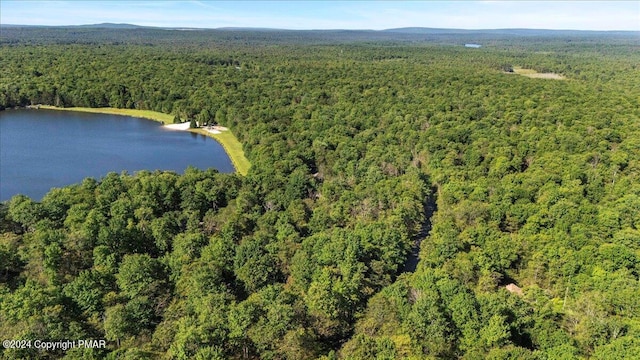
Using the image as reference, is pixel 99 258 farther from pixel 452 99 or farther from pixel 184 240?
pixel 452 99

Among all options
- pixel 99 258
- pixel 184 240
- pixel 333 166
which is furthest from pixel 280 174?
pixel 99 258

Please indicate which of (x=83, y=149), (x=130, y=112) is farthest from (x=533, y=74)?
(x=83, y=149)

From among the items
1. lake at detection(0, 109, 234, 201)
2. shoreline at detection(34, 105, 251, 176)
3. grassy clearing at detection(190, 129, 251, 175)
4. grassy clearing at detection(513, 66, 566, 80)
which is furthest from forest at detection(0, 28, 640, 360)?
grassy clearing at detection(513, 66, 566, 80)

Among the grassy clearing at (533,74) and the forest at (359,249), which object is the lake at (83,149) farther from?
the grassy clearing at (533,74)

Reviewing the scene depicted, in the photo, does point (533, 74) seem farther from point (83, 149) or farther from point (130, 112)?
point (83, 149)

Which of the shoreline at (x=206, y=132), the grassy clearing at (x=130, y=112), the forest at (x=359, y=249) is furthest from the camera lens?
the grassy clearing at (x=130, y=112)

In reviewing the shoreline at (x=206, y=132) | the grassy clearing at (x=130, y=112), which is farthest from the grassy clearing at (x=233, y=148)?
the grassy clearing at (x=130, y=112)

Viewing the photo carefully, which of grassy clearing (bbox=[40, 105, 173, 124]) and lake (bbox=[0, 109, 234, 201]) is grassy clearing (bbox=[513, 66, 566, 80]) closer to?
lake (bbox=[0, 109, 234, 201])
